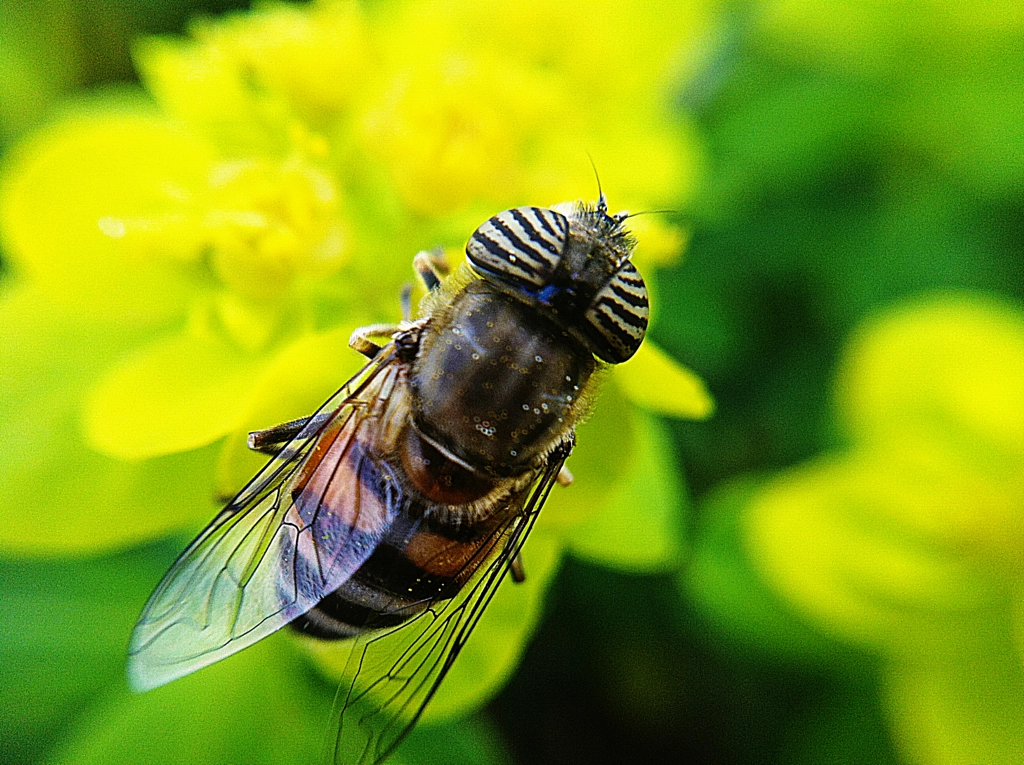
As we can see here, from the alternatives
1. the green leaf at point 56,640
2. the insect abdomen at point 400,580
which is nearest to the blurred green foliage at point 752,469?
the green leaf at point 56,640

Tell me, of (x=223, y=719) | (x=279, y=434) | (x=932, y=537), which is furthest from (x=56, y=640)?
(x=932, y=537)

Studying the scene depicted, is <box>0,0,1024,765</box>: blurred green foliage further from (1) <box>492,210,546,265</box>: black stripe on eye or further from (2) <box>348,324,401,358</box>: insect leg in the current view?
(1) <box>492,210,546,265</box>: black stripe on eye

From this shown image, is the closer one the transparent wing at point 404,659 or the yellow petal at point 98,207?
the transparent wing at point 404,659

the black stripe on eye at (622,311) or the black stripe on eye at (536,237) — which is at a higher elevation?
the black stripe on eye at (536,237)

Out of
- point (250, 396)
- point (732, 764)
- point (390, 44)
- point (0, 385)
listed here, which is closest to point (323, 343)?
point (250, 396)

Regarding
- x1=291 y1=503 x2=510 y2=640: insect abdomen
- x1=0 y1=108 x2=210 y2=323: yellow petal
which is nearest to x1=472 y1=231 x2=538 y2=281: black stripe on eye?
x1=291 y1=503 x2=510 y2=640: insect abdomen

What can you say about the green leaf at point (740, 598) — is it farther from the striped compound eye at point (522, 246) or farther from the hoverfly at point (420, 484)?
the striped compound eye at point (522, 246)

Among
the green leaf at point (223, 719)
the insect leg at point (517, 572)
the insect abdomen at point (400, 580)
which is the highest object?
the insect abdomen at point (400, 580)

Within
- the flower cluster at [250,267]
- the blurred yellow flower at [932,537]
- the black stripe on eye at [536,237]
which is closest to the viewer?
the black stripe on eye at [536,237]

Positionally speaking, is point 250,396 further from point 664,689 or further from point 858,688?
point 858,688
